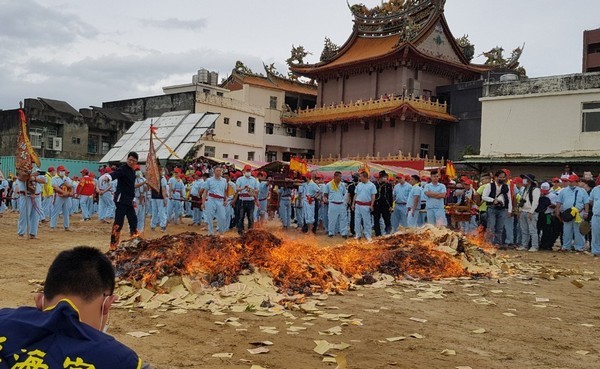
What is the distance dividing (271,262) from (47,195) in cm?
1377

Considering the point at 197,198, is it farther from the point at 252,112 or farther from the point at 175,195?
the point at 252,112

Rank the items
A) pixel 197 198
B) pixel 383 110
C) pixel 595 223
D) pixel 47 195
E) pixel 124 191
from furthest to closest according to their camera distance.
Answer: pixel 383 110 → pixel 197 198 → pixel 47 195 → pixel 595 223 → pixel 124 191

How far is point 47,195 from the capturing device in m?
19.2

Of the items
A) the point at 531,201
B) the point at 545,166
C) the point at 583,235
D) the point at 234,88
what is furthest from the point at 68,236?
the point at 234,88

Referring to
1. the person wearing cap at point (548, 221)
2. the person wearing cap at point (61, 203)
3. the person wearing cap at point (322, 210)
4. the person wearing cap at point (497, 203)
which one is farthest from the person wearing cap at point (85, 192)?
the person wearing cap at point (548, 221)

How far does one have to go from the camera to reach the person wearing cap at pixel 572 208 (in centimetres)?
1489

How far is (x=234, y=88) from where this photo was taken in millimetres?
46219

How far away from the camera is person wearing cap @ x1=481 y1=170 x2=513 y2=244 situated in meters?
14.9

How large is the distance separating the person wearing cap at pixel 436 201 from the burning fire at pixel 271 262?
4.11 m

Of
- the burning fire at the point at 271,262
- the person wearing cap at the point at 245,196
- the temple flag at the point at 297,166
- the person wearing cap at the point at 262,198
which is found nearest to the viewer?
the burning fire at the point at 271,262

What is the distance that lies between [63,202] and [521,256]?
13026 millimetres

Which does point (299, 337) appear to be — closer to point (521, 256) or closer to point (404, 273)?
point (404, 273)

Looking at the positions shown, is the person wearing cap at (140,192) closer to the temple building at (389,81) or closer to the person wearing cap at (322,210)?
the person wearing cap at (322,210)

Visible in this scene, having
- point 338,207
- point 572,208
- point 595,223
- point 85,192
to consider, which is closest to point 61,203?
point 85,192
